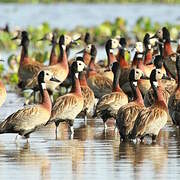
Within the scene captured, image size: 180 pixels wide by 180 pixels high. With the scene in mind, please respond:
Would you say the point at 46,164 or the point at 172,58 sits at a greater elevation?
the point at 172,58

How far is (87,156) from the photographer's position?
47.3 ft

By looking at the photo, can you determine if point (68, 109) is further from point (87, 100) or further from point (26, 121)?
point (87, 100)

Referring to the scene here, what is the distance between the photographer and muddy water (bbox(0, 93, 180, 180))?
12.8 m

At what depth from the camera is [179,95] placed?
17203 millimetres

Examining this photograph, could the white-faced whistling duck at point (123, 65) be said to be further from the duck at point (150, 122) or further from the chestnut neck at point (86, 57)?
the duck at point (150, 122)

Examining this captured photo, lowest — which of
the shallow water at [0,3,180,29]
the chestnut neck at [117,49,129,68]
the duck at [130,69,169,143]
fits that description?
the duck at [130,69,169,143]

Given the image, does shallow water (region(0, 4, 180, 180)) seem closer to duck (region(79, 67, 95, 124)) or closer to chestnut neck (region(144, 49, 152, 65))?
duck (region(79, 67, 95, 124))

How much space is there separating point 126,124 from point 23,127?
1811mm

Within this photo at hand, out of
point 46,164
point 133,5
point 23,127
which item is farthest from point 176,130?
point 133,5

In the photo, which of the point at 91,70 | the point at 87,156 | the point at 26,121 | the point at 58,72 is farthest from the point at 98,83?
the point at 87,156

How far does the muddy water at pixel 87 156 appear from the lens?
41.9 feet

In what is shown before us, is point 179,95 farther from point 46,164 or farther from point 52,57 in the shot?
point 52,57

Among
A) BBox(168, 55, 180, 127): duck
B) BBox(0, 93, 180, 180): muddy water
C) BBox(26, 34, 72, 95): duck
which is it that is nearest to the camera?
BBox(0, 93, 180, 180): muddy water

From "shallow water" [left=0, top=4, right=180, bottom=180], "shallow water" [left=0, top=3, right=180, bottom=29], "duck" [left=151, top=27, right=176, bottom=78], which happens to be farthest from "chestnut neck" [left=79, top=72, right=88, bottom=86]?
"shallow water" [left=0, top=3, right=180, bottom=29]
